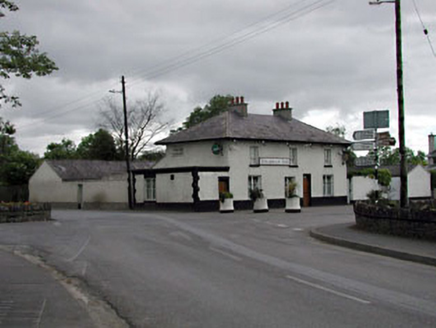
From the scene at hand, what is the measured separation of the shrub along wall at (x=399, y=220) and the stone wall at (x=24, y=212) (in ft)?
57.6

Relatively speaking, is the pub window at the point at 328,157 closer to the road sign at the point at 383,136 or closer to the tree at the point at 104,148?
the road sign at the point at 383,136

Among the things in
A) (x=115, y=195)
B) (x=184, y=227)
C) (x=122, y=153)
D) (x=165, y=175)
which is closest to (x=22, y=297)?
(x=184, y=227)

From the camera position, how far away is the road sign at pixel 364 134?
19359 millimetres

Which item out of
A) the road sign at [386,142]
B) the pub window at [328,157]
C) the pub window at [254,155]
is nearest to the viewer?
the road sign at [386,142]

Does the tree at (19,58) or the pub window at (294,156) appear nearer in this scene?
the tree at (19,58)

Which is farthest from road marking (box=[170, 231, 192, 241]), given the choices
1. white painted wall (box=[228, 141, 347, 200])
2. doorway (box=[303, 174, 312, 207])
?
doorway (box=[303, 174, 312, 207])

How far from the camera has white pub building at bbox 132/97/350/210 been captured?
132ft

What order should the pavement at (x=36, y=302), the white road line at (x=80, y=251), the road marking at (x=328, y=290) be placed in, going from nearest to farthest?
the pavement at (x=36, y=302)
the road marking at (x=328, y=290)
the white road line at (x=80, y=251)

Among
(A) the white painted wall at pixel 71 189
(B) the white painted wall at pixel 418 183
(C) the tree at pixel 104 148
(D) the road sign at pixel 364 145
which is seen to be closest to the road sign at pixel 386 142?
(D) the road sign at pixel 364 145

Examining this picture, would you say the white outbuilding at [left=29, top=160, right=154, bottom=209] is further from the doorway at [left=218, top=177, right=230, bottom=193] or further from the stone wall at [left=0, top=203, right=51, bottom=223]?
the stone wall at [left=0, top=203, right=51, bottom=223]

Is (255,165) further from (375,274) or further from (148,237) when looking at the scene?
(375,274)

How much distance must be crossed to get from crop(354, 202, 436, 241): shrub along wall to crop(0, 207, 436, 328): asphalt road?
2223mm

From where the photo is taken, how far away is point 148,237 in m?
20.0

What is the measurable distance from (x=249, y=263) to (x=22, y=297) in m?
5.64
